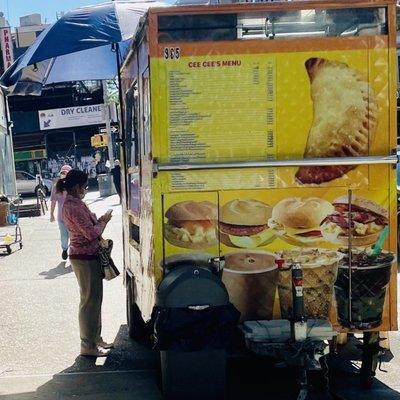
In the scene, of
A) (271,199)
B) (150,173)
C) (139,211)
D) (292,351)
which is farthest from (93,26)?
(292,351)

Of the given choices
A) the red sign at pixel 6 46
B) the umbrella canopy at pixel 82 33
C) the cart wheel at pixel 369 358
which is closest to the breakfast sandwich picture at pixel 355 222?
the cart wheel at pixel 369 358

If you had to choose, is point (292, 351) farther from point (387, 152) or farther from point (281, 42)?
point (281, 42)

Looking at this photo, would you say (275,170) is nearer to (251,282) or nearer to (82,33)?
(251,282)

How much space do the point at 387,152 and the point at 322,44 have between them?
906 mm

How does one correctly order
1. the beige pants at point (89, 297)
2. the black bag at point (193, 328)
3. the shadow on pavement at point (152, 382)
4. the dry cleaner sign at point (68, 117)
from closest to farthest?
1. the black bag at point (193, 328)
2. the shadow on pavement at point (152, 382)
3. the beige pants at point (89, 297)
4. the dry cleaner sign at point (68, 117)

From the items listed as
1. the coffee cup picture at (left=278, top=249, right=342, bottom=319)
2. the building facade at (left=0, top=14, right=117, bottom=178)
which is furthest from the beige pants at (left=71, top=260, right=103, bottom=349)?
the building facade at (left=0, top=14, right=117, bottom=178)

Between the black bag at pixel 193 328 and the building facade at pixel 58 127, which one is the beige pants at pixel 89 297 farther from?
the building facade at pixel 58 127

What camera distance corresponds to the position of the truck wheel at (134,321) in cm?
670

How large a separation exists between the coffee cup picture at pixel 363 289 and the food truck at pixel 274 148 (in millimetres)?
10

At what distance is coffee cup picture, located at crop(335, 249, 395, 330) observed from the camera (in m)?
4.83

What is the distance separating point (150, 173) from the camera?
477 cm

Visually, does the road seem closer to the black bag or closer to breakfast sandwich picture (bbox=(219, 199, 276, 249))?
the black bag

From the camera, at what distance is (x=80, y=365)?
625 centimetres

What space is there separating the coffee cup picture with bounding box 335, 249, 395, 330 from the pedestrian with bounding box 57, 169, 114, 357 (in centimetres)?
243
